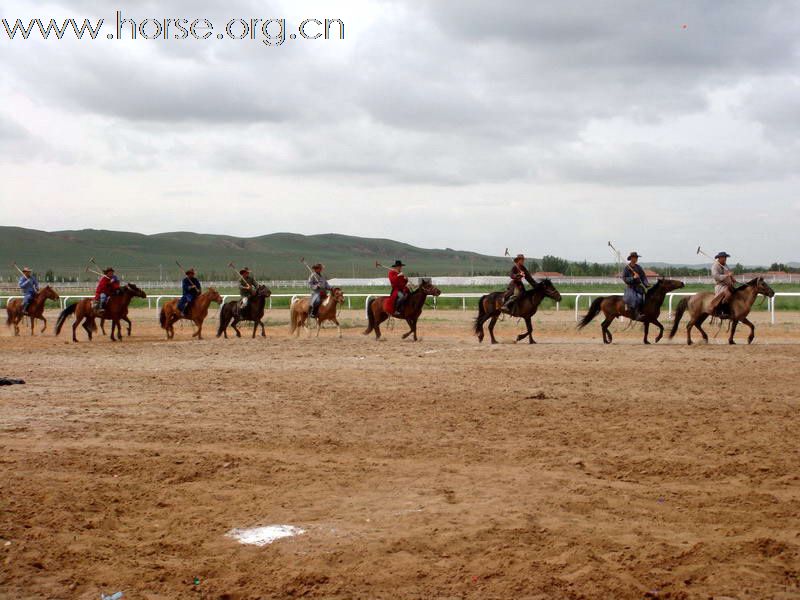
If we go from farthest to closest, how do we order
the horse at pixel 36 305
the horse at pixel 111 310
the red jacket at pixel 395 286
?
the horse at pixel 36 305 < the horse at pixel 111 310 < the red jacket at pixel 395 286

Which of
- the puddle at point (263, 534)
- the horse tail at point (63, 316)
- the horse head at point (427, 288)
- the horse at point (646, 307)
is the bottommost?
the puddle at point (263, 534)

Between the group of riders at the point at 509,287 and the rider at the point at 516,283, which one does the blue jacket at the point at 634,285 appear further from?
the rider at the point at 516,283

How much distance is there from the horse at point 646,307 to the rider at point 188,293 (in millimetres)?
11119

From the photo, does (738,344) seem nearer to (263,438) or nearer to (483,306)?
(483,306)

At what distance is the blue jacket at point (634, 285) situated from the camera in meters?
22.2

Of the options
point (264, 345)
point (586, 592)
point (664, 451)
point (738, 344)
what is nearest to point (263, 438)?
point (664, 451)

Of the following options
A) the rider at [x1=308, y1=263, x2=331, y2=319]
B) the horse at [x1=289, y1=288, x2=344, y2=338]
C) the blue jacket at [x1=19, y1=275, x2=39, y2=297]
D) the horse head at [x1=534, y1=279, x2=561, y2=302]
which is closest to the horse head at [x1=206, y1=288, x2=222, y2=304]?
the horse at [x1=289, y1=288, x2=344, y2=338]

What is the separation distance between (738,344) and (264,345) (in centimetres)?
1128

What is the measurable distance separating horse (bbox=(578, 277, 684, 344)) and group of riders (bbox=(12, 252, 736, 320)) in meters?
0.16

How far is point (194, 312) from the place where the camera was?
2605cm

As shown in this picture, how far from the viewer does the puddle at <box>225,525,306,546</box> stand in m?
6.53

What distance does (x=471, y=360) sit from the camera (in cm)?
1769

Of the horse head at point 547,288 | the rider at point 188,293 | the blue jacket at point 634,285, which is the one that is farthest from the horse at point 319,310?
the blue jacket at point 634,285

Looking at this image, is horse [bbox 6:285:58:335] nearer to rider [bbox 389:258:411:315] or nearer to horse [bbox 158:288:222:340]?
horse [bbox 158:288:222:340]
